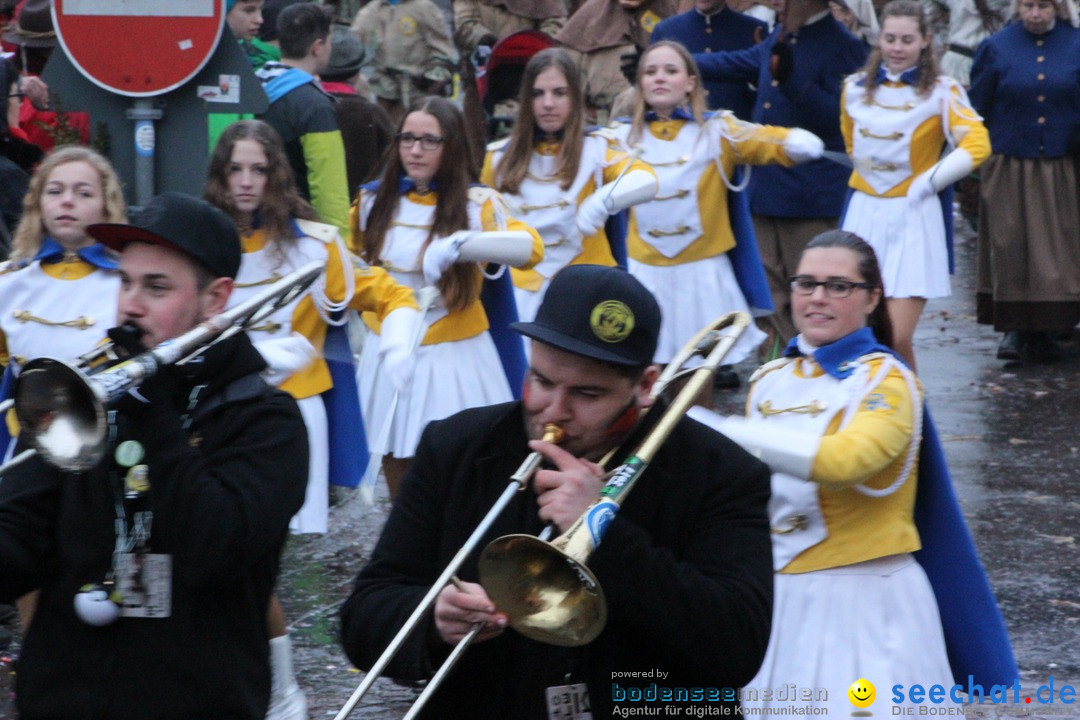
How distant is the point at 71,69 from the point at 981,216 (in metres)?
6.43

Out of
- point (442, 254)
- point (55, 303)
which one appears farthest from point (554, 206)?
point (55, 303)

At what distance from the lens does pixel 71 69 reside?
659cm

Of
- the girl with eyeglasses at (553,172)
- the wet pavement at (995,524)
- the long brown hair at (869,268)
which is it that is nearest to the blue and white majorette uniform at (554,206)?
the girl with eyeglasses at (553,172)

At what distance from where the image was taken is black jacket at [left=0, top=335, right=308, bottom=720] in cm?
307

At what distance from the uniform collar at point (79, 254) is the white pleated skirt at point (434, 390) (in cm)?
139

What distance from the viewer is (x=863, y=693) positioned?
448 centimetres

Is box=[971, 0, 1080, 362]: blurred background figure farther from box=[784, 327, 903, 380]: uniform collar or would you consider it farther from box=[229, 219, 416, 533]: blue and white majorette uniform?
box=[784, 327, 903, 380]: uniform collar

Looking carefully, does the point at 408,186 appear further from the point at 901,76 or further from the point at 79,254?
the point at 901,76

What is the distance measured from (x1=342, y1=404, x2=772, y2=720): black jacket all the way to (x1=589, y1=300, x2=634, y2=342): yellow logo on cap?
0.78 ft

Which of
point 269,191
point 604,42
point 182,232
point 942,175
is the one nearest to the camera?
point 182,232

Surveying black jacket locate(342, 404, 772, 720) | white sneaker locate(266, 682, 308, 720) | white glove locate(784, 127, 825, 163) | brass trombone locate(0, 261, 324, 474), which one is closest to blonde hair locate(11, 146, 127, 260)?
white sneaker locate(266, 682, 308, 720)

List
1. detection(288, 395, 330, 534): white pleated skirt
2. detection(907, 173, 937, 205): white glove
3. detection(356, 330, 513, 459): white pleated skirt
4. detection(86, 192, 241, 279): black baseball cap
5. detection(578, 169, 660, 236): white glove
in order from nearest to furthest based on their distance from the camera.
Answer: detection(86, 192, 241, 279): black baseball cap
detection(288, 395, 330, 534): white pleated skirt
detection(356, 330, 513, 459): white pleated skirt
detection(578, 169, 660, 236): white glove
detection(907, 173, 937, 205): white glove

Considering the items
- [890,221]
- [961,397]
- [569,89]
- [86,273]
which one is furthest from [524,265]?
[961,397]

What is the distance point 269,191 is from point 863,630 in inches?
120
